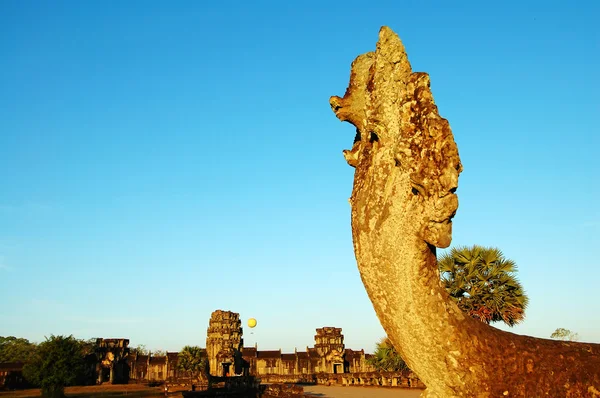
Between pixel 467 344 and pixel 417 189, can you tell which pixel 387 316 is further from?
pixel 417 189

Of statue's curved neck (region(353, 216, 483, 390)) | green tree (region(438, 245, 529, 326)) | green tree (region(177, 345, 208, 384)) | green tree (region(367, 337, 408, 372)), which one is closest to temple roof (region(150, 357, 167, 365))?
green tree (region(177, 345, 208, 384))

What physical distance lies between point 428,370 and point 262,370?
55.4 m

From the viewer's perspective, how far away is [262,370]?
2224 inches

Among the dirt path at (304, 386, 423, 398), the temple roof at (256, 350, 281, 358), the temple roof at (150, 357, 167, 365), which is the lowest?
the dirt path at (304, 386, 423, 398)

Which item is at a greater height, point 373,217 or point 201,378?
point 373,217

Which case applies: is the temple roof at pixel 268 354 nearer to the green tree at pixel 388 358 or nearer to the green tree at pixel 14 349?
the green tree at pixel 388 358

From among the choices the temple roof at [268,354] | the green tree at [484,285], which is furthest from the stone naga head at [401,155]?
the temple roof at [268,354]

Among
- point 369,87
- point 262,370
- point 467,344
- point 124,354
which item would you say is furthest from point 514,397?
point 124,354

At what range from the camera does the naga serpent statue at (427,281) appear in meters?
4.20

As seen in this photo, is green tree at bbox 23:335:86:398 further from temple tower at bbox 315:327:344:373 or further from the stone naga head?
the stone naga head

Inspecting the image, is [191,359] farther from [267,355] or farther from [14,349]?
[14,349]

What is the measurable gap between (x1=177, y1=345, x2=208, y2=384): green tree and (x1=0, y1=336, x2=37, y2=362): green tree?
48.9 meters

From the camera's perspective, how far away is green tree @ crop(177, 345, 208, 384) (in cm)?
4847

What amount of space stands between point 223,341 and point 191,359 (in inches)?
310
